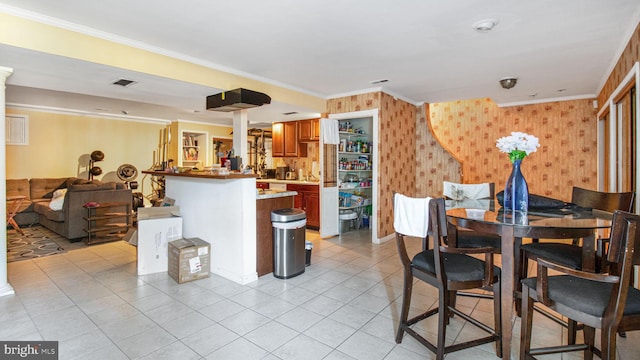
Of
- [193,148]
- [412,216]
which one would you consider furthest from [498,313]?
[193,148]

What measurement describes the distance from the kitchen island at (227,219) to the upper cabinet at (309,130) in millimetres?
2764

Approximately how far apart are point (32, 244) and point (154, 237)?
2711 mm

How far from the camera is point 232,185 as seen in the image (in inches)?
132

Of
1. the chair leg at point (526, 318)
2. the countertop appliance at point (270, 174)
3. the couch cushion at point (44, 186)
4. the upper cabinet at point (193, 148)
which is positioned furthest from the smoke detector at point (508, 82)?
the couch cushion at point (44, 186)

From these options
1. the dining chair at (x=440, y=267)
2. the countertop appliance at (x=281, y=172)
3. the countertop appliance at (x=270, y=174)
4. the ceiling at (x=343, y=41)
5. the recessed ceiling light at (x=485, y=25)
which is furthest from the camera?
the countertop appliance at (x=270, y=174)

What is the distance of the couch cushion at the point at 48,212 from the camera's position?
17.1 ft

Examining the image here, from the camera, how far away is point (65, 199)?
201 inches

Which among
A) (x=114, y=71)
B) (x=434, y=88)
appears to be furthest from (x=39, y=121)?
A: (x=434, y=88)

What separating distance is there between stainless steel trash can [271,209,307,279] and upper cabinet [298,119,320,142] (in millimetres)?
3048

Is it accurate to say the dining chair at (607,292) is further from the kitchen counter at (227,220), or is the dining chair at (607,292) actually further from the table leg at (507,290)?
the kitchen counter at (227,220)

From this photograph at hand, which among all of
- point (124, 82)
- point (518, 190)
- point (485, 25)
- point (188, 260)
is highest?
point (485, 25)

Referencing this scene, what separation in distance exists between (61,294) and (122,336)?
1.26 metres

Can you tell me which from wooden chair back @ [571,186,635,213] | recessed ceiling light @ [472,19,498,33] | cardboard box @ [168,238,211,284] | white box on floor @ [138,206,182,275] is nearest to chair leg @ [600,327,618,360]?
wooden chair back @ [571,186,635,213]

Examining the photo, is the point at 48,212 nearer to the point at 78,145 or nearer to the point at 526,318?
the point at 78,145
